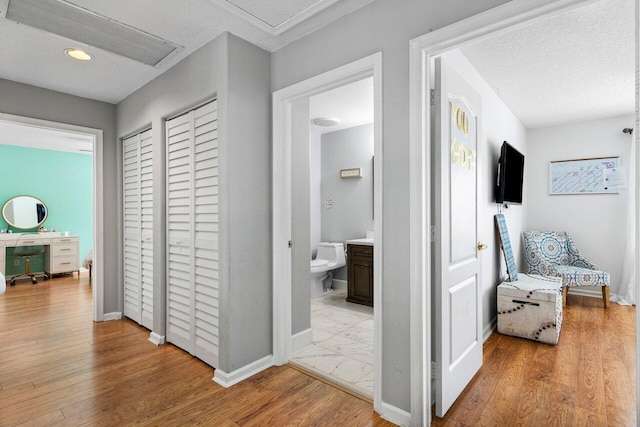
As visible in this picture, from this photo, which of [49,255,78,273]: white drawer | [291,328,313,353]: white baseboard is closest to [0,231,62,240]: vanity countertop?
[49,255,78,273]: white drawer

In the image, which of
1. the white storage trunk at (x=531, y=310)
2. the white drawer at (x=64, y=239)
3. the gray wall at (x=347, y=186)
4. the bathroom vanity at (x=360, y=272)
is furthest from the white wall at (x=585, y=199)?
the white drawer at (x=64, y=239)

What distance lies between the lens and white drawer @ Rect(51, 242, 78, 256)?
5831 mm

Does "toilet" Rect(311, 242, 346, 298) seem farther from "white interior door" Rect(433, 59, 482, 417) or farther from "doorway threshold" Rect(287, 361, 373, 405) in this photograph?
"white interior door" Rect(433, 59, 482, 417)

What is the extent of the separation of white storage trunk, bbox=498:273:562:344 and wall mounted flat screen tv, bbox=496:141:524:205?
0.88 meters

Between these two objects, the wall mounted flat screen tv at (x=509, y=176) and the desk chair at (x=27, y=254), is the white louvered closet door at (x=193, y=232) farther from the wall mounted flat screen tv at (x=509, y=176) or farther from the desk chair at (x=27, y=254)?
the desk chair at (x=27, y=254)

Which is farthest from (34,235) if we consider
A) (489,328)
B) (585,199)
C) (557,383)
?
(585,199)

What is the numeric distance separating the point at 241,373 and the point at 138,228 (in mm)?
1941

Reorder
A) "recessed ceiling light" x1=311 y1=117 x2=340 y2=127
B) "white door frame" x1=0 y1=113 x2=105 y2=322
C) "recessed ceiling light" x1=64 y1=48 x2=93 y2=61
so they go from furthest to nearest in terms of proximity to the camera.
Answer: "recessed ceiling light" x1=311 y1=117 x2=340 y2=127, "white door frame" x1=0 y1=113 x2=105 y2=322, "recessed ceiling light" x1=64 y1=48 x2=93 y2=61

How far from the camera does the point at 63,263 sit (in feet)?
19.4

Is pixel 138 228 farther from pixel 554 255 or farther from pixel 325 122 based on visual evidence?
pixel 554 255

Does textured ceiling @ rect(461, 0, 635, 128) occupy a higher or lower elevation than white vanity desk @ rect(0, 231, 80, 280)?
higher

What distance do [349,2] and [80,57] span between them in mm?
2226

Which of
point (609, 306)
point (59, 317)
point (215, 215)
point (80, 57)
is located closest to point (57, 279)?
point (59, 317)

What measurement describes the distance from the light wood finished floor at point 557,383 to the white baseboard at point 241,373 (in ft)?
4.05
